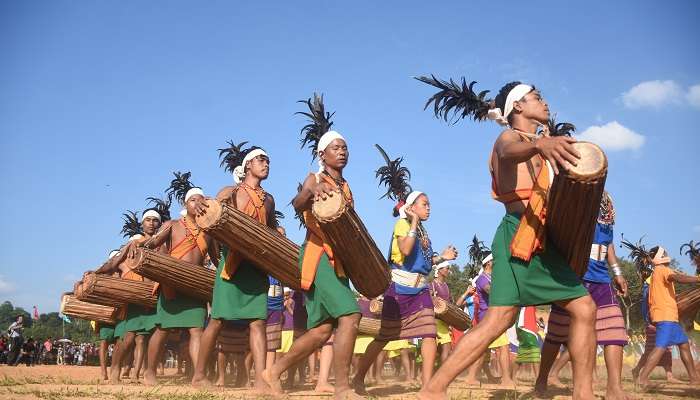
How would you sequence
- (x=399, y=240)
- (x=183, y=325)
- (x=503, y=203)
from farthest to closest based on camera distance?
(x=183, y=325), (x=399, y=240), (x=503, y=203)

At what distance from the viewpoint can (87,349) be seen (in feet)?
98.5

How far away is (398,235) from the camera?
6.43 metres

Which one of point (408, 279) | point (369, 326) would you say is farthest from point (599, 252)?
point (369, 326)

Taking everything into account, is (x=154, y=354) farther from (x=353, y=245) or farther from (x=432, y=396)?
(x=432, y=396)

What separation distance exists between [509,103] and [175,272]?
4216 millimetres

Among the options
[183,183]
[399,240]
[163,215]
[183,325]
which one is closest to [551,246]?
[399,240]

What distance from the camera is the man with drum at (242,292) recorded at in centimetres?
584

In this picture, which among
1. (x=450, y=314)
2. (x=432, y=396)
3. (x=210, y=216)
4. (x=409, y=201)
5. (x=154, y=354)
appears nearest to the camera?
(x=432, y=396)

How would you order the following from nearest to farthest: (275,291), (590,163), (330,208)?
(590,163)
(330,208)
(275,291)

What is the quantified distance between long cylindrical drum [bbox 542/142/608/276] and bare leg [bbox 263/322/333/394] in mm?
1901

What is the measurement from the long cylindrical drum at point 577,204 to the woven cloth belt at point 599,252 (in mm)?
1618

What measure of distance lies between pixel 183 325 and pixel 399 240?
108 inches

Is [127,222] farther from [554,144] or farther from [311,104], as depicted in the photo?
[554,144]

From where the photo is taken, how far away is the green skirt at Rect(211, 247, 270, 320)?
5.86m
